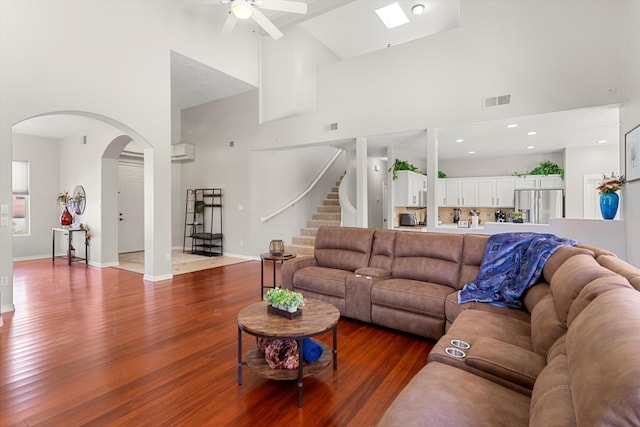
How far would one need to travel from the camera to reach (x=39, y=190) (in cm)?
761

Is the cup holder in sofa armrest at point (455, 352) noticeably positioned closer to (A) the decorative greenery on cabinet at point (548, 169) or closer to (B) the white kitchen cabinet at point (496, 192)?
(B) the white kitchen cabinet at point (496, 192)

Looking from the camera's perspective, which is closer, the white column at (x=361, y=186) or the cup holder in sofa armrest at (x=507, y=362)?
the cup holder in sofa armrest at (x=507, y=362)

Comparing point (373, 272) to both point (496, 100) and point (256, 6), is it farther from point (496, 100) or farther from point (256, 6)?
point (256, 6)

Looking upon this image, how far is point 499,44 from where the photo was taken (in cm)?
476

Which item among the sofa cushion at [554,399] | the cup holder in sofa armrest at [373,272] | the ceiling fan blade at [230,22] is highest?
the ceiling fan blade at [230,22]

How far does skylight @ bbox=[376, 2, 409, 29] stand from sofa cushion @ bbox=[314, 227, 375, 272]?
4910 mm

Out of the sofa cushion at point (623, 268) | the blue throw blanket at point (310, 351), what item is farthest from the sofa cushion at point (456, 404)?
the blue throw blanket at point (310, 351)

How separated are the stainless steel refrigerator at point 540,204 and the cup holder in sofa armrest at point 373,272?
5947 mm

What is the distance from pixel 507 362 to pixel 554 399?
536 millimetres

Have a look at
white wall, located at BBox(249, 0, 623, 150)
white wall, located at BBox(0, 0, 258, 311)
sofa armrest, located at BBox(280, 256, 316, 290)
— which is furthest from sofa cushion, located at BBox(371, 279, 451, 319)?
white wall, located at BBox(0, 0, 258, 311)

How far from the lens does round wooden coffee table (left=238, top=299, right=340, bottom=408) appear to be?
2.06m

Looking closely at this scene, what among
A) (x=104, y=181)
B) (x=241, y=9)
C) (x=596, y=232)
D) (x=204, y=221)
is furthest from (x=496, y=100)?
(x=104, y=181)

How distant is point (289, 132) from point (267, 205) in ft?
5.87

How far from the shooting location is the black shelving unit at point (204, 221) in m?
8.04
